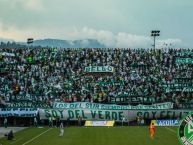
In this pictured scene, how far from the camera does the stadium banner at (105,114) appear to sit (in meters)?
63.2

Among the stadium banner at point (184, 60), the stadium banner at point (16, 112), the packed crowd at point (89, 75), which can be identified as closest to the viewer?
the stadium banner at point (16, 112)

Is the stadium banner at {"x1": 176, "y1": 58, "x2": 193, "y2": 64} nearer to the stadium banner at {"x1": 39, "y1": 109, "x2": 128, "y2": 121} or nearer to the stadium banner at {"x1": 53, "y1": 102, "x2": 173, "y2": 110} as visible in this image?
the stadium banner at {"x1": 53, "y1": 102, "x2": 173, "y2": 110}

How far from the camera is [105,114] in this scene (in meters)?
64.2

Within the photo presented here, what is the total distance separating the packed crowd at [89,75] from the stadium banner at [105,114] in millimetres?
2062

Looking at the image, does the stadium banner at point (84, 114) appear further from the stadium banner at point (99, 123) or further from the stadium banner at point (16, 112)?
the stadium banner at point (16, 112)

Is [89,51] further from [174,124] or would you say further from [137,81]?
[174,124]

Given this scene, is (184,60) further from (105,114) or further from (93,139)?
(93,139)

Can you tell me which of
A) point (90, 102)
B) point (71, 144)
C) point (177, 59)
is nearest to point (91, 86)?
point (90, 102)

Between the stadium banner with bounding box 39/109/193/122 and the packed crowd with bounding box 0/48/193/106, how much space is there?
2.06 m

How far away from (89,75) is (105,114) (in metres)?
10.9

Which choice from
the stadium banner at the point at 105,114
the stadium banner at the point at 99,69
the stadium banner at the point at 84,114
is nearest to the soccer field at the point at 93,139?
the stadium banner at the point at 84,114

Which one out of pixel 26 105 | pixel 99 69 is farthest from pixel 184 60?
pixel 26 105

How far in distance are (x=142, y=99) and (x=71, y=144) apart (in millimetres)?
31842

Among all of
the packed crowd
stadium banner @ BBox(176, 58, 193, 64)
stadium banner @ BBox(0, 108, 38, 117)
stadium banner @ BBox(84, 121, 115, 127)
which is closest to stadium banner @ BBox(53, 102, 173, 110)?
the packed crowd
